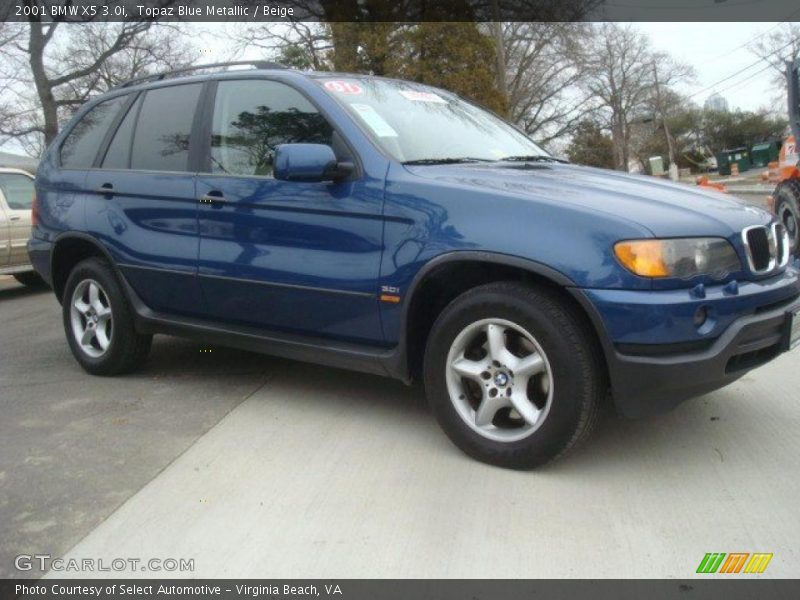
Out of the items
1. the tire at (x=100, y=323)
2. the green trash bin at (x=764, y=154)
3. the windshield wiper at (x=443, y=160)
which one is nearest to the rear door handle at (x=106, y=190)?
the tire at (x=100, y=323)

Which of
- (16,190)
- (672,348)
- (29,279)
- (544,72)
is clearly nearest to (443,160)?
(672,348)

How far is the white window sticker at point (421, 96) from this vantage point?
4223 millimetres

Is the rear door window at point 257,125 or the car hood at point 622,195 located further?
the rear door window at point 257,125

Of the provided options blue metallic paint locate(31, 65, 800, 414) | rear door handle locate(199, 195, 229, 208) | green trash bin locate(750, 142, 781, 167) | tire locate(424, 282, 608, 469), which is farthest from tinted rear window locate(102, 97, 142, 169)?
green trash bin locate(750, 142, 781, 167)

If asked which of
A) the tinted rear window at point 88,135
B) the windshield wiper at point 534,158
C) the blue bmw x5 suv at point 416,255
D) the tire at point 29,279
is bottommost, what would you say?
the tire at point 29,279

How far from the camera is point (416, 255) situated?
3334mm

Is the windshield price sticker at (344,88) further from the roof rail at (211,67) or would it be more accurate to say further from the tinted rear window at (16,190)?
the tinted rear window at (16,190)

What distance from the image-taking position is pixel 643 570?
2486 millimetres

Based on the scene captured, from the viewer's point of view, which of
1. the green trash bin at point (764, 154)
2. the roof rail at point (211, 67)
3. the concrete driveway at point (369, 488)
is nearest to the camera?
the concrete driveway at point (369, 488)

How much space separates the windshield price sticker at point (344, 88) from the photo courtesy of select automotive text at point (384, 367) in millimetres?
16

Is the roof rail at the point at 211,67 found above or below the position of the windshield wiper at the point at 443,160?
above

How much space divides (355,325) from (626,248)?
53.8 inches

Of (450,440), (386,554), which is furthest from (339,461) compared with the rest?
(386,554)

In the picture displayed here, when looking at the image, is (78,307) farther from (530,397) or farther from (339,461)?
(530,397)
